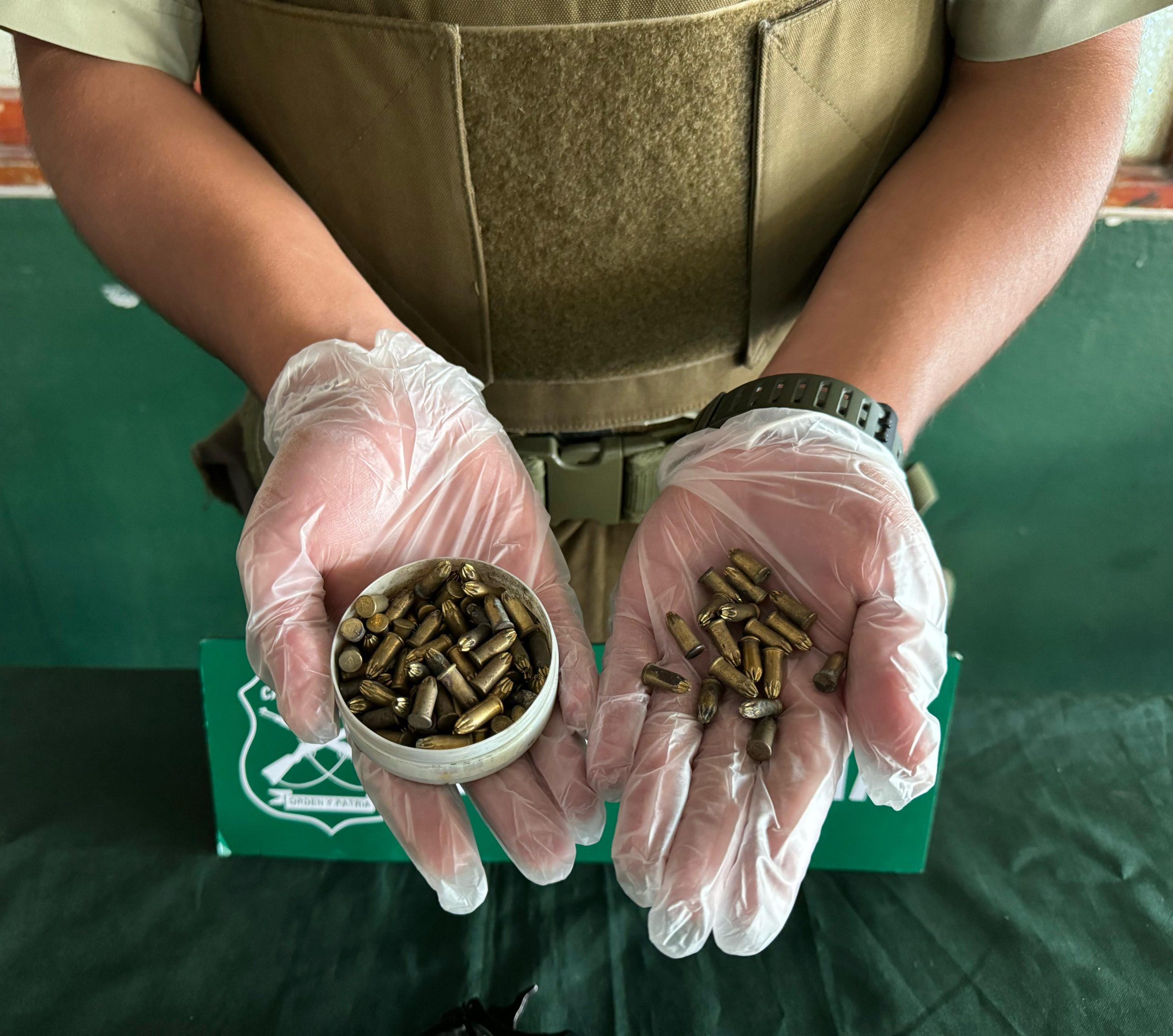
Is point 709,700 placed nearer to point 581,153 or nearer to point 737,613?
point 737,613

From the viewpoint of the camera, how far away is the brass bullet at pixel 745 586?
2.84 ft

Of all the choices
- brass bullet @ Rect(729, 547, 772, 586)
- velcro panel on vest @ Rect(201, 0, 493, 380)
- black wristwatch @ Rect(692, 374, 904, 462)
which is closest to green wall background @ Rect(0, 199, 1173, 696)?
velcro panel on vest @ Rect(201, 0, 493, 380)

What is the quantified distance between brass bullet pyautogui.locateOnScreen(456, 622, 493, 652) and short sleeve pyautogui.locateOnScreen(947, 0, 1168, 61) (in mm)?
825

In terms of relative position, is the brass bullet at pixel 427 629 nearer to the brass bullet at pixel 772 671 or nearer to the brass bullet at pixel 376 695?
the brass bullet at pixel 376 695

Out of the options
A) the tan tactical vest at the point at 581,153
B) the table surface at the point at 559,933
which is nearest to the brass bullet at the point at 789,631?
the tan tactical vest at the point at 581,153

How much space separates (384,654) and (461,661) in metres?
0.08

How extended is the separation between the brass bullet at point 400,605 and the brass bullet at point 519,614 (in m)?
0.09

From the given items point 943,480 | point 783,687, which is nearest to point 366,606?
point 783,687

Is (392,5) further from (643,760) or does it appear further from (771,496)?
(643,760)

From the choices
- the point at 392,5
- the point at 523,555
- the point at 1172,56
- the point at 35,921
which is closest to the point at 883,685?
the point at 523,555

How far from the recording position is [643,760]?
767 millimetres

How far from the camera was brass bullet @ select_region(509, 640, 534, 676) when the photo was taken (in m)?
0.85

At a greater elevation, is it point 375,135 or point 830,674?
point 375,135

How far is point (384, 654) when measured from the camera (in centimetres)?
83
